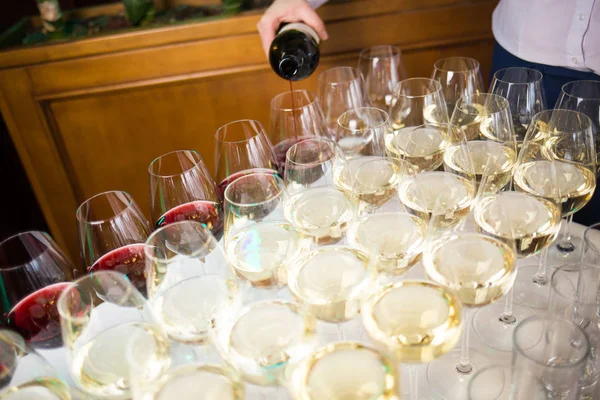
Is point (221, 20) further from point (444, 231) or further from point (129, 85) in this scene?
point (444, 231)

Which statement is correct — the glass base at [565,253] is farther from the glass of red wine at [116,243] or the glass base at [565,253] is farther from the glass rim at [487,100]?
the glass of red wine at [116,243]

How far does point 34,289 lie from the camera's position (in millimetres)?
1005

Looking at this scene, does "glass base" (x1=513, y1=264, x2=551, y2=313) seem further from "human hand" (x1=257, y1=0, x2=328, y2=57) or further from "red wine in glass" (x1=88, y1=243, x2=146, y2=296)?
"human hand" (x1=257, y1=0, x2=328, y2=57)

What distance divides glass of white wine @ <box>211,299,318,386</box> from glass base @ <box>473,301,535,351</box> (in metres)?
0.39

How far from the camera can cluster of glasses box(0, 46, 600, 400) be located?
723mm

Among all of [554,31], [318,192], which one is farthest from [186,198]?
[554,31]

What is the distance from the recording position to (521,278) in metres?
1.08

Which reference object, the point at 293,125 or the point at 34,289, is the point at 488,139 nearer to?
the point at 293,125

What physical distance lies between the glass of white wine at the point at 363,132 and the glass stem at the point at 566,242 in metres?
0.41

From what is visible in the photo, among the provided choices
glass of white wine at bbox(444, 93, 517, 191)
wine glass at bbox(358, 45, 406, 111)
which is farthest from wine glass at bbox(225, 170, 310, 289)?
wine glass at bbox(358, 45, 406, 111)

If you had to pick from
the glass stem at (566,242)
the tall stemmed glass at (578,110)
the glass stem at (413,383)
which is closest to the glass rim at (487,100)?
the tall stemmed glass at (578,110)

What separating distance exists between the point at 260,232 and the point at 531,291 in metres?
0.53

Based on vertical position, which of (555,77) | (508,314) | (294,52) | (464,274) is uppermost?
(294,52)

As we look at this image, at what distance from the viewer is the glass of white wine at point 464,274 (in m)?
0.81
